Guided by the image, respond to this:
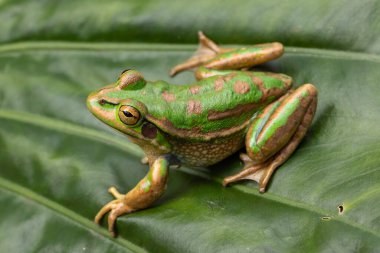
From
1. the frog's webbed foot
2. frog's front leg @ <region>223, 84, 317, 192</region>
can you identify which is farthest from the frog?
the frog's webbed foot

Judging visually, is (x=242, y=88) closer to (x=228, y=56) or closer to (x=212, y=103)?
(x=212, y=103)

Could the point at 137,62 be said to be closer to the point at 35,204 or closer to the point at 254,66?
the point at 254,66

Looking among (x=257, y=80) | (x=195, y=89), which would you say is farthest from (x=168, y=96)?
(x=257, y=80)

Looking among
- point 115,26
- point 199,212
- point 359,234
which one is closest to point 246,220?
point 199,212

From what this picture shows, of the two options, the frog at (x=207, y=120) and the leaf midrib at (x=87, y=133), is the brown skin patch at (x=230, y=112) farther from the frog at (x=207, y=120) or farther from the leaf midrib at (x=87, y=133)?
the leaf midrib at (x=87, y=133)

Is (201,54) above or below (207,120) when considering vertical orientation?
above

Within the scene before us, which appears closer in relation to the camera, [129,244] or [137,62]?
[129,244]
